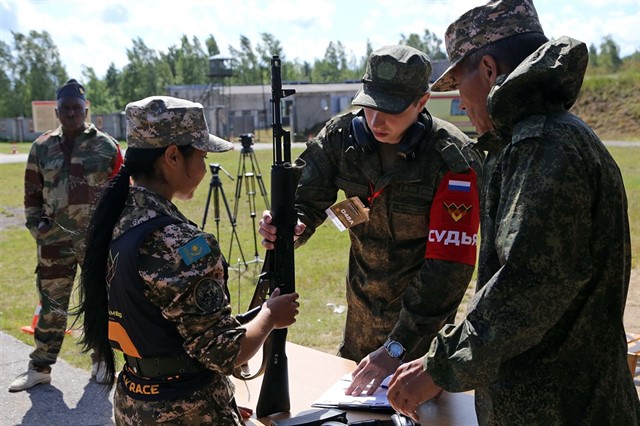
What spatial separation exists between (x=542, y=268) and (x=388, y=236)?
142 cm

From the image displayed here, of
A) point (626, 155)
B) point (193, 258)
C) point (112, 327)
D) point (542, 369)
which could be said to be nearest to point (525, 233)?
point (542, 369)

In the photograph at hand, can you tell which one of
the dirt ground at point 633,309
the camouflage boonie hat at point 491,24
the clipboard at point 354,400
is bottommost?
the dirt ground at point 633,309

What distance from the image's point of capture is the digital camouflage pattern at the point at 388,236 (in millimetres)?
2557

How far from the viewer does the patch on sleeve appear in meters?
1.89

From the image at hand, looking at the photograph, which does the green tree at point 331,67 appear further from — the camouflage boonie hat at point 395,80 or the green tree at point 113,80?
the camouflage boonie hat at point 395,80

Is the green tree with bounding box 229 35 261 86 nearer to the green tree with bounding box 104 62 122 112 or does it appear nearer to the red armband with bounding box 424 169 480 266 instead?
the green tree with bounding box 104 62 122 112

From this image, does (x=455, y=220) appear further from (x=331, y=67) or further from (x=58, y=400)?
(x=331, y=67)

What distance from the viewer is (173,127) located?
6.73ft

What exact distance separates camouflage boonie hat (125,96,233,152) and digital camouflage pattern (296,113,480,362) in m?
0.95

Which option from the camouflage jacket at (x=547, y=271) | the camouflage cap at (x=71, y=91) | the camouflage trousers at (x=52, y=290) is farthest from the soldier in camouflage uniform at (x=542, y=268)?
the camouflage cap at (x=71, y=91)

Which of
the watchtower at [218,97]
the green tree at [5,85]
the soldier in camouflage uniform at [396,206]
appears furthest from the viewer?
the green tree at [5,85]

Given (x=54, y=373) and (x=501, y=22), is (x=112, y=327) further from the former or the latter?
(x=54, y=373)

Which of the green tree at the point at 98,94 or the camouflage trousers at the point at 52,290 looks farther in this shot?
the green tree at the point at 98,94

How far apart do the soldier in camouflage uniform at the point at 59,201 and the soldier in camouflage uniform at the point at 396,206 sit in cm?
261
